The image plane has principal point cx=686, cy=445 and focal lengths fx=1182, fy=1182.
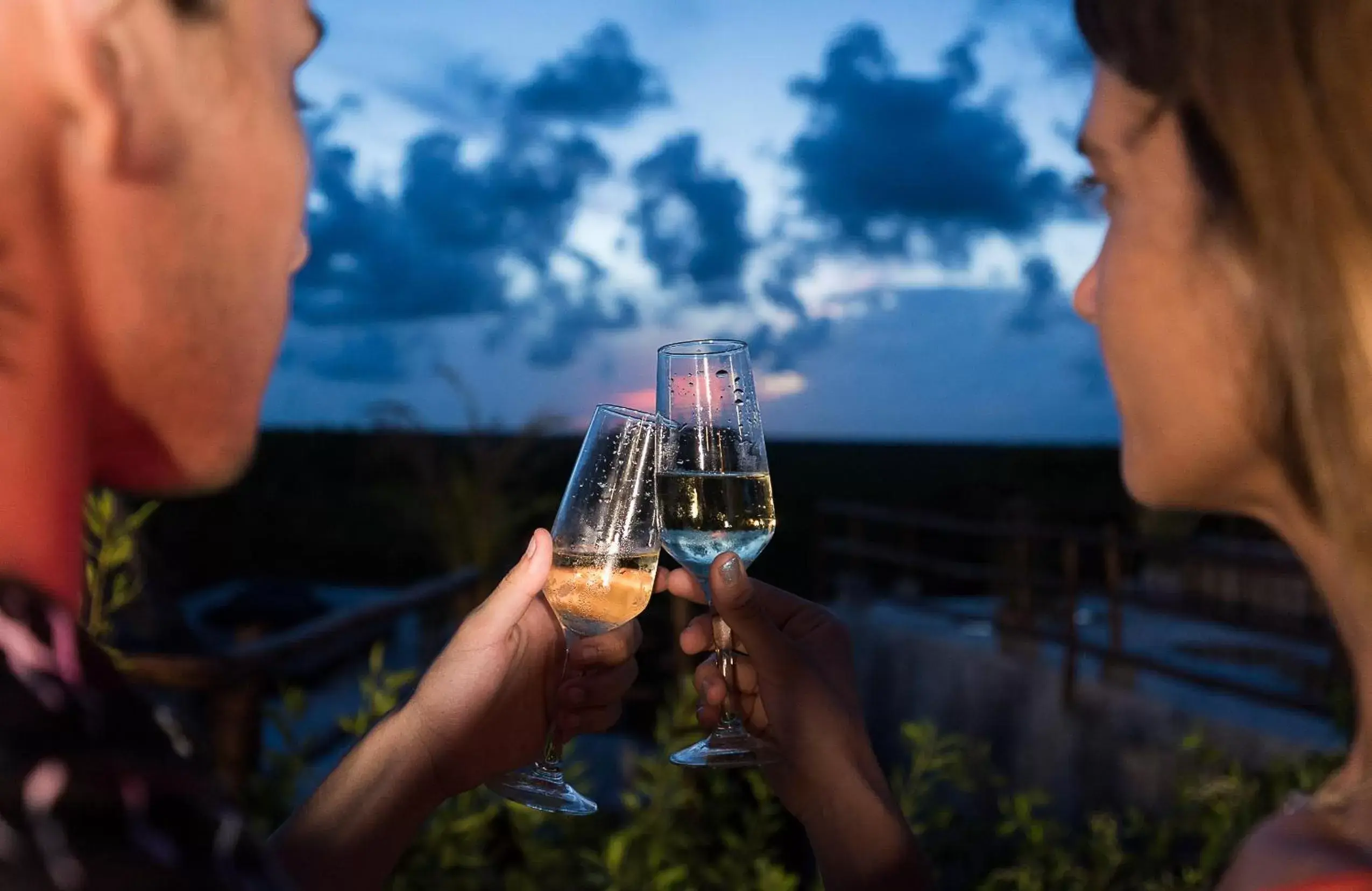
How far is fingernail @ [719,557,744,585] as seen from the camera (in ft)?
5.26

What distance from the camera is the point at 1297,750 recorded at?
542cm

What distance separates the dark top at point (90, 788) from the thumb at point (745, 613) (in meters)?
1.00

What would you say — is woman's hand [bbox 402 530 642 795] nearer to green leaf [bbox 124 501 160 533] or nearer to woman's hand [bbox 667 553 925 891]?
woman's hand [bbox 667 553 925 891]

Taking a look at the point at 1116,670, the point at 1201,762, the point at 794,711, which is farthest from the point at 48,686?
the point at 1116,670

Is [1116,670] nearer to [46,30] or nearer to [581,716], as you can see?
[581,716]

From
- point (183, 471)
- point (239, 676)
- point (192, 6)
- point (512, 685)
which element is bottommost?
point (239, 676)

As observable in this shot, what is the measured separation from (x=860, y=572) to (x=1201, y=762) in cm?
805

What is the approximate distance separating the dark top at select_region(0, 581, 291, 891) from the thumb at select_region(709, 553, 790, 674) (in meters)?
1.00

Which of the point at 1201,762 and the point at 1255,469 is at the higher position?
the point at 1255,469

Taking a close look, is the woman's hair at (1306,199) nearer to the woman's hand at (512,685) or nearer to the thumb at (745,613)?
the thumb at (745,613)

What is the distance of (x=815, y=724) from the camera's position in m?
1.68

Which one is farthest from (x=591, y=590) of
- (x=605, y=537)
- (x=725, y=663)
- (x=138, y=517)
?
(x=138, y=517)

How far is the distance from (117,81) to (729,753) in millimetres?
1320

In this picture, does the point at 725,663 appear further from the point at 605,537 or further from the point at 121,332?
the point at 121,332
